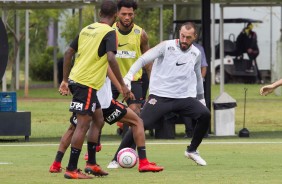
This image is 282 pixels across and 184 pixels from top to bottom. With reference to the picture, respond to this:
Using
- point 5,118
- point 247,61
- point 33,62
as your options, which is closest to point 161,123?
point 5,118

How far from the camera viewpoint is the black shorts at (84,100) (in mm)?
13523

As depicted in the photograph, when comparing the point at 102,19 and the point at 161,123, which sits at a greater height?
the point at 102,19

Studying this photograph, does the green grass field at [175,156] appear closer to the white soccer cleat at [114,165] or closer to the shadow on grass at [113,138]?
the shadow on grass at [113,138]

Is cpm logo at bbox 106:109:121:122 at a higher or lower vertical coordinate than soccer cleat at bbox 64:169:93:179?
higher

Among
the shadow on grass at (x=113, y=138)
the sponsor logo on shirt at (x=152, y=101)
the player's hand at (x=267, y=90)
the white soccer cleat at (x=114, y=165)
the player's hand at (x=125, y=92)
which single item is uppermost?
the player's hand at (x=267, y=90)

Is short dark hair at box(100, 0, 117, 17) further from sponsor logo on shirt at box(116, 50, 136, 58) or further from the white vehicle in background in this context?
the white vehicle in background

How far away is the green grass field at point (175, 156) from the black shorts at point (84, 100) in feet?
2.75

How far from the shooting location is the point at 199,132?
15.7 metres

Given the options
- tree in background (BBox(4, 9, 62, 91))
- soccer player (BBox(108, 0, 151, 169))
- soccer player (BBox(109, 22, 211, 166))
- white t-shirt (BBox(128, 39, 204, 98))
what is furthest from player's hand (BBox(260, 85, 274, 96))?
tree in background (BBox(4, 9, 62, 91))

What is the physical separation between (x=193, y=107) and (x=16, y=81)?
28387 mm

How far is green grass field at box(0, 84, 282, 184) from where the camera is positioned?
13523 millimetres

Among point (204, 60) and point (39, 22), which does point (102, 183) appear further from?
point (39, 22)

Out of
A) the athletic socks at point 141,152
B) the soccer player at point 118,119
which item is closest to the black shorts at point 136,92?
the soccer player at point 118,119

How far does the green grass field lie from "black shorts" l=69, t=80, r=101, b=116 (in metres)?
0.84
